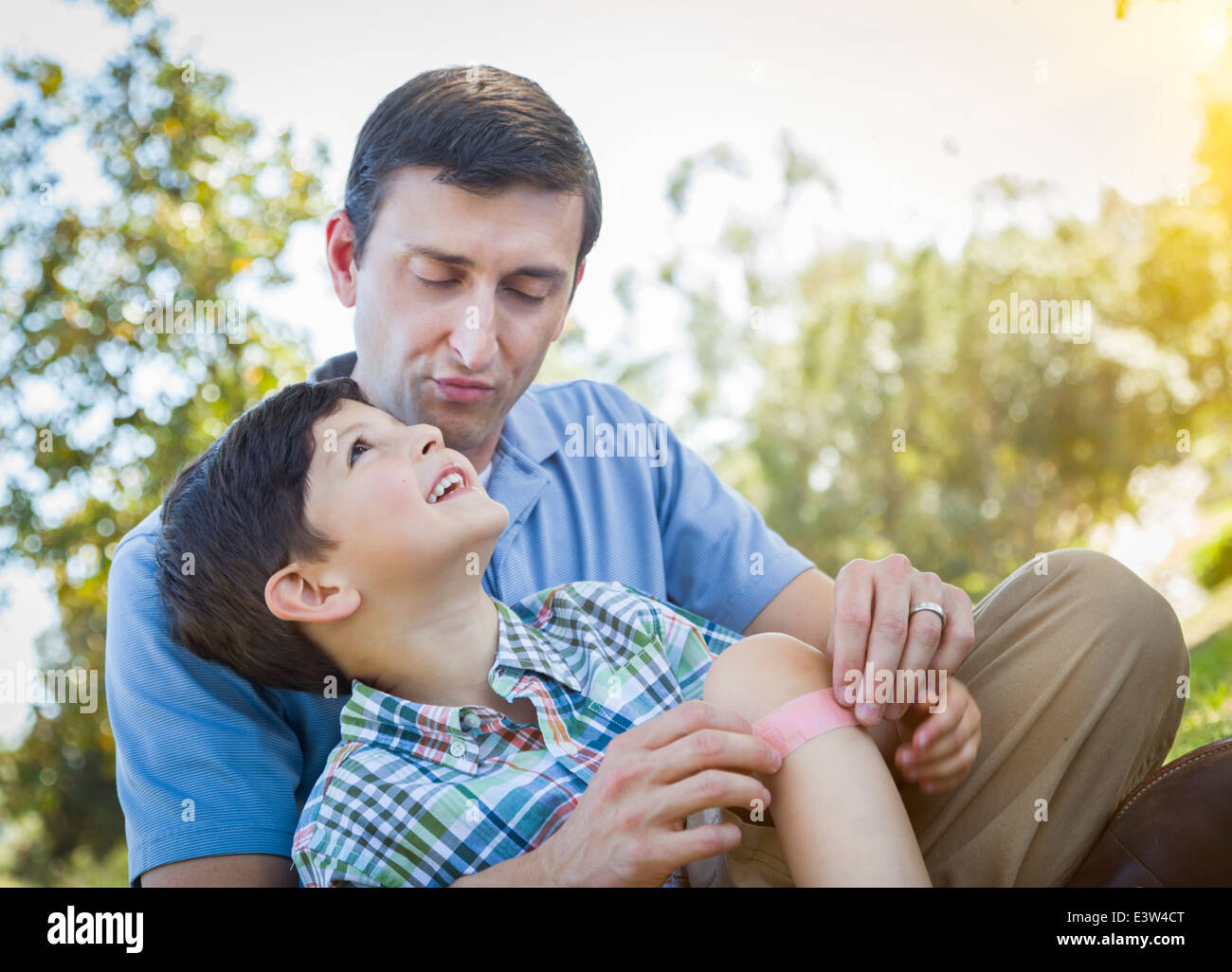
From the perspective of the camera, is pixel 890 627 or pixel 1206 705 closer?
pixel 890 627

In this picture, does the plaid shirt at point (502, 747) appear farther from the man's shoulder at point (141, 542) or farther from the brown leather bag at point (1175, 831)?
the brown leather bag at point (1175, 831)

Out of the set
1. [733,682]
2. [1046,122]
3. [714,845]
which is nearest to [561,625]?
[733,682]

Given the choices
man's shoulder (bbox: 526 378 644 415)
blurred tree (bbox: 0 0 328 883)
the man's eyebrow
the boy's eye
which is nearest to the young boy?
the boy's eye

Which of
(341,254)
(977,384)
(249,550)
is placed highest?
(977,384)

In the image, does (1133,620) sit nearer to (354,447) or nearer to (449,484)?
(449,484)

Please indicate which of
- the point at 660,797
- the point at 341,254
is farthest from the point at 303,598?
the point at 341,254

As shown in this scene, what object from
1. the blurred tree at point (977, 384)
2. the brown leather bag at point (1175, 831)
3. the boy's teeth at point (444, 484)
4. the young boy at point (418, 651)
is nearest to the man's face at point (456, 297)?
the young boy at point (418, 651)

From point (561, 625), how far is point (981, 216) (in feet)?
23.1

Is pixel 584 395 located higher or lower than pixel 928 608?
higher

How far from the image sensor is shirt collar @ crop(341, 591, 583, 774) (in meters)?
1.51

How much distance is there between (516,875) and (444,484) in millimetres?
603

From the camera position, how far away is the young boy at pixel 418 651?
1375mm

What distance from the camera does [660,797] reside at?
3.99ft

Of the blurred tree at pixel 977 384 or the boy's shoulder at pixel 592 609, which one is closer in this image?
the boy's shoulder at pixel 592 609
